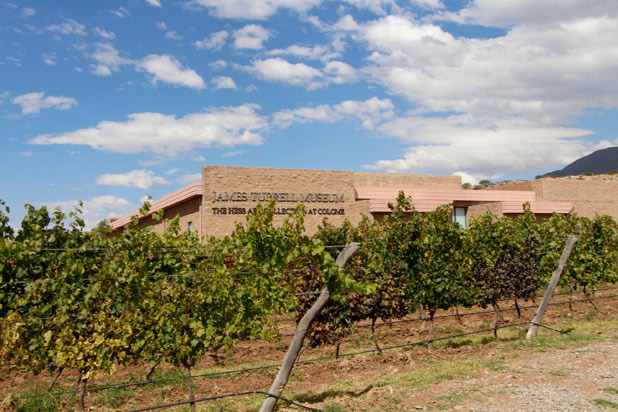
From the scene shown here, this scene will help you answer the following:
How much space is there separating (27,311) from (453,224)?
7.12 m

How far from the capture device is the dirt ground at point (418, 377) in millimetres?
5957

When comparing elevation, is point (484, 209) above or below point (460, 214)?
above

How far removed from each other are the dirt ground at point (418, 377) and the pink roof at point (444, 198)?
51.9 ft

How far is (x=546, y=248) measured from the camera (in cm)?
1161

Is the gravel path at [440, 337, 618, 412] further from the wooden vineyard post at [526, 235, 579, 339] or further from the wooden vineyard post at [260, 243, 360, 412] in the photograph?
the wooden vineyard post at [260, 243, 360, 412]

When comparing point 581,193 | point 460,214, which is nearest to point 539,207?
point 460,214

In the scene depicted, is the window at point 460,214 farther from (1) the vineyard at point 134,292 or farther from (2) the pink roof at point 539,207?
(1) the vineyard at point 134,292

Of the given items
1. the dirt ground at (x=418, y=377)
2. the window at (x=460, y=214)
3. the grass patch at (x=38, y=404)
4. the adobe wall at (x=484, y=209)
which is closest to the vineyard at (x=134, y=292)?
the grass patch at (x=38, y=404)

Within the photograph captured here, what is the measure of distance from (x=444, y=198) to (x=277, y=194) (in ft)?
33.4

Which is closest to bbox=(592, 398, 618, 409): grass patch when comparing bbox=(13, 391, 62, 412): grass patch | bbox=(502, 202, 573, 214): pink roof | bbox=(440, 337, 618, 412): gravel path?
bbox=(440, 337, 618, 412): gravel path

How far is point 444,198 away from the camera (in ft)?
94.1

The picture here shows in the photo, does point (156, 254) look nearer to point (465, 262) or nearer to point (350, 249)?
point (350, 249)

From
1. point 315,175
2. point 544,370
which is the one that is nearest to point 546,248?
point 544,370

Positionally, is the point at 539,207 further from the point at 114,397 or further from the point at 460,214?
the point at 114,397
